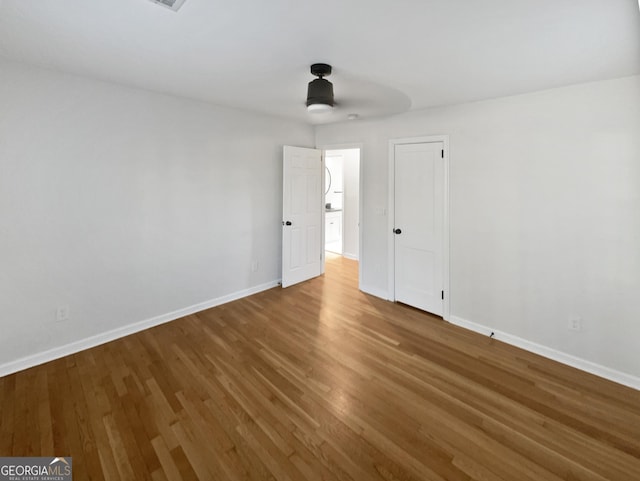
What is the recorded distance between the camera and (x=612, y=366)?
2.42 m

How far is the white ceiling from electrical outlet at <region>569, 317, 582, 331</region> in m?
2.01

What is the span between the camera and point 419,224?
3594mm

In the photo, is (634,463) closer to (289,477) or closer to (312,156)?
(289,477)

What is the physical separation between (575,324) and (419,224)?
1.73m

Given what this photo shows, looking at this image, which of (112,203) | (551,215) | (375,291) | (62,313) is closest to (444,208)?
(551,215)

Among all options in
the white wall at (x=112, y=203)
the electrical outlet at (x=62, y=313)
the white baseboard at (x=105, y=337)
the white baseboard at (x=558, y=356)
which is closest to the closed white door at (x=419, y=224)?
the white baseboard at (x=558, y=356)

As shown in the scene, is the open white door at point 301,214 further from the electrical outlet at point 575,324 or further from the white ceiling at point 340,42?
the electrical outlet at point 575,324

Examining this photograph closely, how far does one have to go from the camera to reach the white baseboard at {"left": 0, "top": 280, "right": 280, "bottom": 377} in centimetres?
244

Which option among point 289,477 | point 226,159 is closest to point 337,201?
point 226,159

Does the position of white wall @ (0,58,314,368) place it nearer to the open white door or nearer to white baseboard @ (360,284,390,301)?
the open white door

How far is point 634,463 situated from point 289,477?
1.96 meters

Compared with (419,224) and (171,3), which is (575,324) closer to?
(419,224)

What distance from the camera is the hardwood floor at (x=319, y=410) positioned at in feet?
5.35

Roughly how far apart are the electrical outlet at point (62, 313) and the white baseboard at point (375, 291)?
11.1ft
